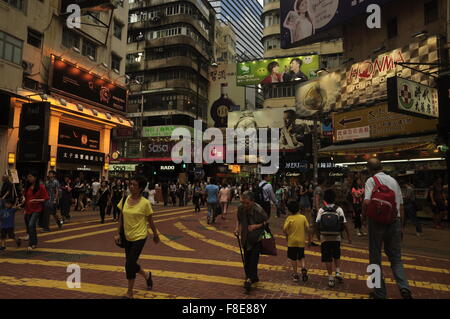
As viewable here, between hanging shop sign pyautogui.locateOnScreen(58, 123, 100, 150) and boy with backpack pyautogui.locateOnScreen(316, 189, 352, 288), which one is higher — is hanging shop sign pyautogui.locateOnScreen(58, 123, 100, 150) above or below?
above

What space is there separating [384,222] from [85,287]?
4.62 metres

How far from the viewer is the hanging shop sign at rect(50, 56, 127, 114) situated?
66.2 ft

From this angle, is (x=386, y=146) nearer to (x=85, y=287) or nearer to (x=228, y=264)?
(x=228, y=264)

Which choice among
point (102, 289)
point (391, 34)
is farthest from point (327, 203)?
point (391, 34)

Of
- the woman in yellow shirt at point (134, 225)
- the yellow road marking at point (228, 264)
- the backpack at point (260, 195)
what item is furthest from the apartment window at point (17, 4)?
the woman in yellow shirt at point (134, 225)

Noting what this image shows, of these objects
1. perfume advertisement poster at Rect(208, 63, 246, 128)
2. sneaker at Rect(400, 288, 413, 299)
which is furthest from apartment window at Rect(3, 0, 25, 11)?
perfume advertisement poster at Rect(208, 63, 246, 128)

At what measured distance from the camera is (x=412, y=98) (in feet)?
41.3

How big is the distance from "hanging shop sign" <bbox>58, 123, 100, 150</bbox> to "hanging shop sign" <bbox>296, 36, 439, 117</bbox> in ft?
52.5

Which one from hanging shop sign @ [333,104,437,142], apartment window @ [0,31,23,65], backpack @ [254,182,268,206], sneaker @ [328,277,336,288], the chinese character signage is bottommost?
sneaker @ [328,277,336,288]

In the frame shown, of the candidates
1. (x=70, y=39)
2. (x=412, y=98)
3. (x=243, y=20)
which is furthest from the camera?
(x=243, y=20)

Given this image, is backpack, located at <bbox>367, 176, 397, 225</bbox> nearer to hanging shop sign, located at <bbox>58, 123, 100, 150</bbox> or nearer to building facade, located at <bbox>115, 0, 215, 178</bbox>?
hanging shop sign, located at <bbox>58, 123, 100, 150</bbox>

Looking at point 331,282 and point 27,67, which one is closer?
point 331,282

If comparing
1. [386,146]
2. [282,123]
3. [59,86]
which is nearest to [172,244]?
[386,146]
